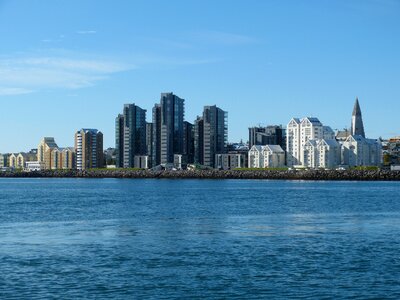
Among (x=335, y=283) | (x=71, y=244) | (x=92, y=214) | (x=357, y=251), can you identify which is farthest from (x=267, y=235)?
(x=92, y=214)

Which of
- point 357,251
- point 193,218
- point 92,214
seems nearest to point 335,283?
point 357,251

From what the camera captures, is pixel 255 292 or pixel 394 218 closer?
pixel 255 292

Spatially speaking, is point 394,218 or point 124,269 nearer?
point 124,269

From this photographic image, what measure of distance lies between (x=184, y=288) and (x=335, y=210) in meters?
36.3

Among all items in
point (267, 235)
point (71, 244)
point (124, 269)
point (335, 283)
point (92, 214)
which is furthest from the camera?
point (92, 214)

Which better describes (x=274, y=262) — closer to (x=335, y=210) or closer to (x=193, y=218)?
(x=193, y=218)

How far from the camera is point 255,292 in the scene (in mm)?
22391

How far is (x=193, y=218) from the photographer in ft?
159

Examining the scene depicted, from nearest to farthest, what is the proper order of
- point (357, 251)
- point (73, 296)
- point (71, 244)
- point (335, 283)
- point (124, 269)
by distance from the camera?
point (73, 296), point (335, 283), point (124, 269), point (357, 251), point (71, 244)

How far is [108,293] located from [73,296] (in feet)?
3.71

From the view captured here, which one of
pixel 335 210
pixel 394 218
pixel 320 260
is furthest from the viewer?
pixel 335 210

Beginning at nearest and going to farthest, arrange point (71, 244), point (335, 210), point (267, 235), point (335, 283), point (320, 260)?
point (335, 283), point (320, 260), point (71, 244), point (267, 235), point (335, 210)

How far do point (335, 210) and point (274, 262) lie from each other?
31046 millimetres

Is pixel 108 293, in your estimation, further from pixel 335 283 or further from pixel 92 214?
pixel 92 214
